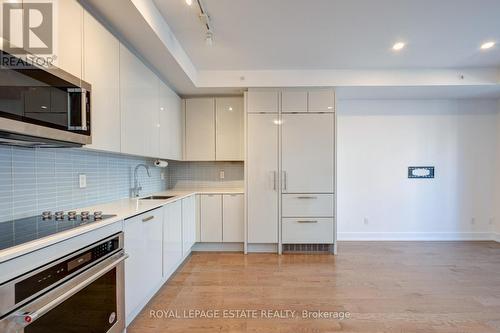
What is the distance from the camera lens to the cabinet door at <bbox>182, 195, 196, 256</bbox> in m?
3.07

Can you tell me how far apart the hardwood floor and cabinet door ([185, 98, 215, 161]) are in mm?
1671

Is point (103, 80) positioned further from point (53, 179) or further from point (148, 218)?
point (148, 218)

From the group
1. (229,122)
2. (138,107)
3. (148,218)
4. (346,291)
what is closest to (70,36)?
(138,107)

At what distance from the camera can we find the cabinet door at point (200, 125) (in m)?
3.83

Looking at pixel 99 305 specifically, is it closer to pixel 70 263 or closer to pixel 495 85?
pixel 70 263

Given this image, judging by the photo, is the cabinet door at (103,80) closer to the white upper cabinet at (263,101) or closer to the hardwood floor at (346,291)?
the hardwood floor at (346,291)

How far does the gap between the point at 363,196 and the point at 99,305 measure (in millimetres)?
3976

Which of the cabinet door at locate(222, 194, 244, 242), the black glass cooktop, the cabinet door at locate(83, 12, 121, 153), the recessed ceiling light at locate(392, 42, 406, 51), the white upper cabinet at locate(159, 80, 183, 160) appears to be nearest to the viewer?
the black glass cooktop

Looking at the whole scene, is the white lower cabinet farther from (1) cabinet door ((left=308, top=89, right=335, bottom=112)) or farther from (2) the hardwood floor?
(1) cabinet door ((left=308, top=89, right=335, bottom=112))

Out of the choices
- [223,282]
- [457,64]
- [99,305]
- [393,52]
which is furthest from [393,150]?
[99,305]

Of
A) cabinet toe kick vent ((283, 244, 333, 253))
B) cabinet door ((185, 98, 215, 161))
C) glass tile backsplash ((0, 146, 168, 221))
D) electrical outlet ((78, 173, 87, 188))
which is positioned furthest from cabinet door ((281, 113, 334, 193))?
electrical outlet ((78, 173, 87, 188))

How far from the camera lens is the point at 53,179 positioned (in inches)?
69.6

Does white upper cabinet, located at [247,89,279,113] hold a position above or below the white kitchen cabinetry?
above

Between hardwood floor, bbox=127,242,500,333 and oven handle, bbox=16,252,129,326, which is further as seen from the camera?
hardwood floor, bbox=127,242,500,333
